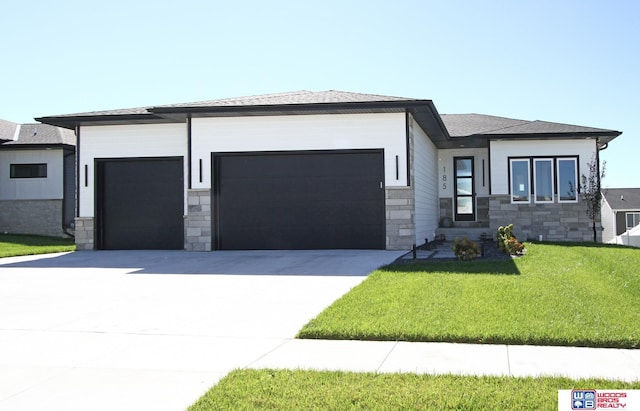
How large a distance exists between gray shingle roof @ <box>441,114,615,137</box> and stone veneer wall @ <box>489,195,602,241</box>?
89.5 inches

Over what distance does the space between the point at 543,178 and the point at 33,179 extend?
2140 centimetres

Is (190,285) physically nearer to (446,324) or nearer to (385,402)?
(446,324)

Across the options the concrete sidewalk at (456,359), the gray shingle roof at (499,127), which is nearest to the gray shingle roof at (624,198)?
the gray shingle roof at (499,127)

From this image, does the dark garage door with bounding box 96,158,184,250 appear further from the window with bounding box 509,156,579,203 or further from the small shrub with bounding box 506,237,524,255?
the window with bounding box 509,156,579,203

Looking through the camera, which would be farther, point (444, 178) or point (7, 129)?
point (7, 129)

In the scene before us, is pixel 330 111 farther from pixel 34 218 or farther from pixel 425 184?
pixel 34 218

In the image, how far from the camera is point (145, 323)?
6473 millimetres

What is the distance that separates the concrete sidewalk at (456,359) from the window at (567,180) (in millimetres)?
14827

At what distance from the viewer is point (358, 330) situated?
5723mm

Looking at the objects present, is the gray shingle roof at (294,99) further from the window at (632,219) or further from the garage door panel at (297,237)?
the window at (632,219)

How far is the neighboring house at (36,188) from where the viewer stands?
25.4 m

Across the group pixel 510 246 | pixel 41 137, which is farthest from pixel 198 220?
pixel 41 137

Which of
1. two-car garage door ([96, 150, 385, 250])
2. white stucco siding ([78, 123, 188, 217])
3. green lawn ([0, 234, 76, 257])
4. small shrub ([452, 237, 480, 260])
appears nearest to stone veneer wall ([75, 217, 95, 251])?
white stucco siding ([78, 123, 188, 217])

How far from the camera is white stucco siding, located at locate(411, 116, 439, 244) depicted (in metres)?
16.5
